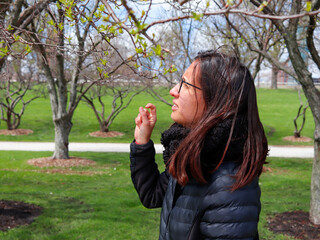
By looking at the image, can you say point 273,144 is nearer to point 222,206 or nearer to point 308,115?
point 308,115

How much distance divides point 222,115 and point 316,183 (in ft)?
16.0

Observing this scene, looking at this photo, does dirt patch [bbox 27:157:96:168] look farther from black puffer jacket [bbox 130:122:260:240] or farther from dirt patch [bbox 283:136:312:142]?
dirt patch [bbox 283:136:312:142]

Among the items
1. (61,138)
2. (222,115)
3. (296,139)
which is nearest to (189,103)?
(222,115)

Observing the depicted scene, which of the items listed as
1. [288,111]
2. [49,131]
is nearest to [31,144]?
[49,131]

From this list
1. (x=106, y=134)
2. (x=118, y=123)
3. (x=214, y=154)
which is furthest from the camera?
(x=118, y=123)

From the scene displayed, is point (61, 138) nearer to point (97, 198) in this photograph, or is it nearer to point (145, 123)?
point (97, 198)

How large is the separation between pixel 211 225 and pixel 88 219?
4.66 meters

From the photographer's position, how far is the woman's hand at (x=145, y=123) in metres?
1.93

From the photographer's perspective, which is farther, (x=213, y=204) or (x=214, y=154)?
(x=214, y=154)

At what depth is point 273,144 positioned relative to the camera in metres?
16.9

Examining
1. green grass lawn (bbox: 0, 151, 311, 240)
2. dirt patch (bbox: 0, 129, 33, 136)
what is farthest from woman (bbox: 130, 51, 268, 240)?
dirt patch (bbox: 0, 129, 33, 136)

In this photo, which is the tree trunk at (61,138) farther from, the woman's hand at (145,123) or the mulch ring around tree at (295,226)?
the woman's hand at (145,123)

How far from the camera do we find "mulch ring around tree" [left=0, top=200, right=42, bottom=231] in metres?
5.43

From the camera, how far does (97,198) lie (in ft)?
23.1
